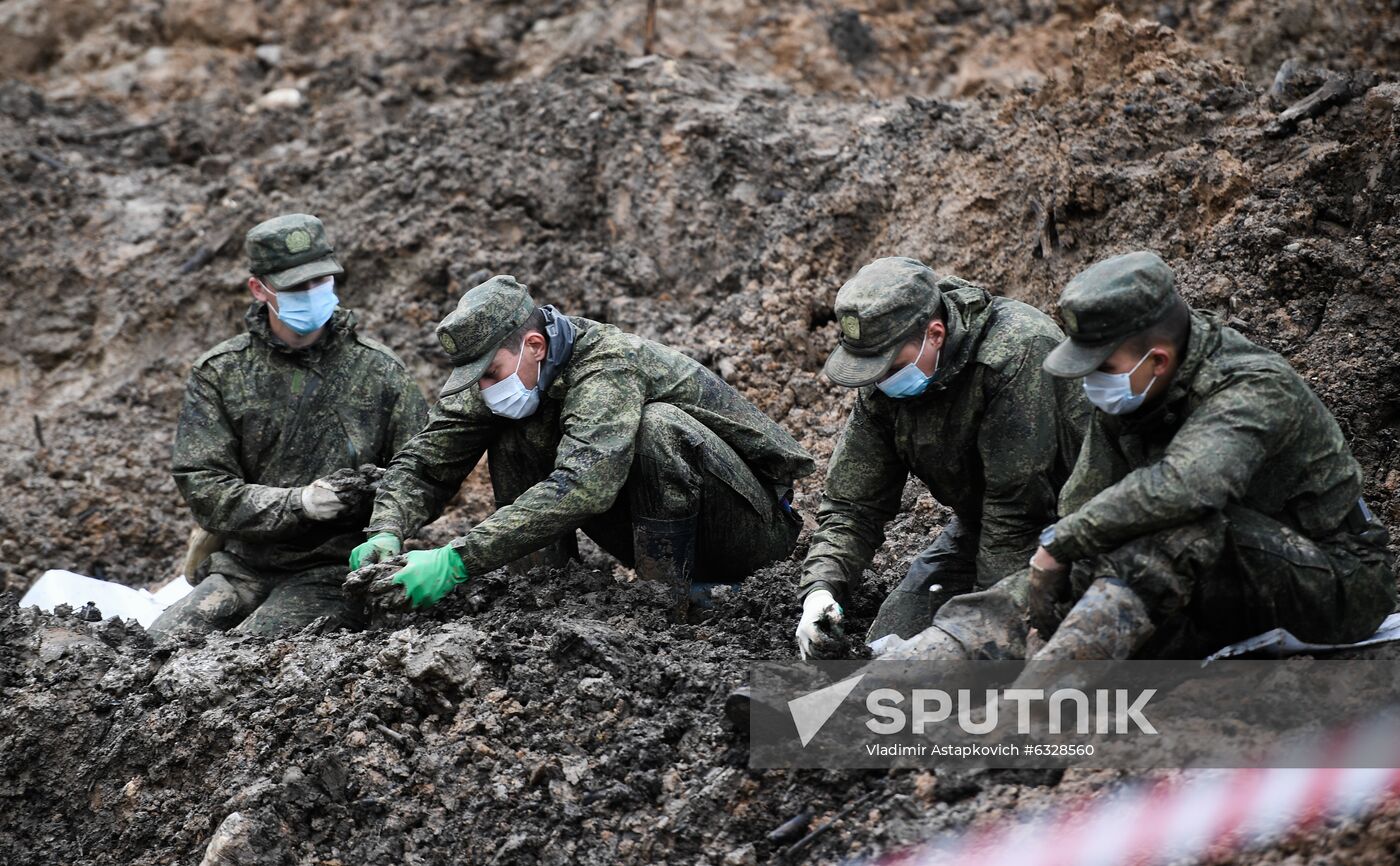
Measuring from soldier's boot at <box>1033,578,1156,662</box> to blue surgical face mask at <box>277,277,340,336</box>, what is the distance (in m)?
3.53

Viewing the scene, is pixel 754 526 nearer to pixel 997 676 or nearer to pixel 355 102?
pixel 997 676

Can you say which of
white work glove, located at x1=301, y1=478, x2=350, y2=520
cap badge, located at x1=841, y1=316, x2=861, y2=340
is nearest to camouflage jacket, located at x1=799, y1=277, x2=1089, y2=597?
cap badge, located at x1=841, y1=316, x2=861, y2=340

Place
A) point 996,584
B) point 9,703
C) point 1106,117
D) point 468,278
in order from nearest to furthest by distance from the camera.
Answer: point 996,584 → point 9,703 → point 1106,117 → point 468,278

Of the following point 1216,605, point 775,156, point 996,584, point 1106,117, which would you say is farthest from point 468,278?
point 1216,605

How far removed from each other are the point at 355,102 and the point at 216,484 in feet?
16.0

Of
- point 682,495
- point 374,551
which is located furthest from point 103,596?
point 682,495

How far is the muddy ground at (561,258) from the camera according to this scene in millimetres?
5051

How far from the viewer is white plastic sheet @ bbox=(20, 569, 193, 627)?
23.7ft

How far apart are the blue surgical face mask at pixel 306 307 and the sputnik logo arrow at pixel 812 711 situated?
9.78 feet

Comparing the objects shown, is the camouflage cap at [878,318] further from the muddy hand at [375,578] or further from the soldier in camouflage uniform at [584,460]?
the muddy hand at [375,578]

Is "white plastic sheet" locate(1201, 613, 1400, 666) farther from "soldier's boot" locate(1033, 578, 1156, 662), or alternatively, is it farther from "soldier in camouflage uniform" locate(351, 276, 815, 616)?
"soldier in camouflage uniform" locate(351, 276, 815, 616)

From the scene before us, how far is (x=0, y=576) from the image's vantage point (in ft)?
24.7

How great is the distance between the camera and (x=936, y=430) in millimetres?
5430

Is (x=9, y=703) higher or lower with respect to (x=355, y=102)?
lower
